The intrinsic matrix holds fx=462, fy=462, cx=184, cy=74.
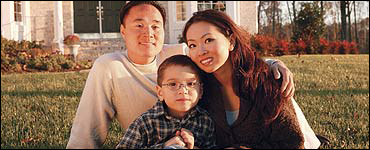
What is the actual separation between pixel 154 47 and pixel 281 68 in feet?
3.20

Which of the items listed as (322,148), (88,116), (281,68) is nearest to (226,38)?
(281,68)

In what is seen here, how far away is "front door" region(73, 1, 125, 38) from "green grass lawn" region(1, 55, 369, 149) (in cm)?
671

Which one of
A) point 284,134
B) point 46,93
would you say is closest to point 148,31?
point 284,134

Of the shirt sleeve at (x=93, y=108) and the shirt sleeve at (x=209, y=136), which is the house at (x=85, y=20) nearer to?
the shirt sleeve at (x=93, y=108)

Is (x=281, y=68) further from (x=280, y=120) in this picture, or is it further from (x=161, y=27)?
(x=161, y=27)

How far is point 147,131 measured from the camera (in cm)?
291

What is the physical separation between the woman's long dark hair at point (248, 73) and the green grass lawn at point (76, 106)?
1.28 m

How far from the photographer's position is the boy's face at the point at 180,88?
289 cm

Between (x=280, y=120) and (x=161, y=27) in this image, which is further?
(x=161, y=27)

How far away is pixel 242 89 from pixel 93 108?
45.0 inches

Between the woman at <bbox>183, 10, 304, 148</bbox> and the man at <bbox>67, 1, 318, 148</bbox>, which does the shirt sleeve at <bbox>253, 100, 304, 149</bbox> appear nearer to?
the woman at <bbox>183, 10, 304, 148</bbox>

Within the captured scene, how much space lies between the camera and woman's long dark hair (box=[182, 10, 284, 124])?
9.32ft

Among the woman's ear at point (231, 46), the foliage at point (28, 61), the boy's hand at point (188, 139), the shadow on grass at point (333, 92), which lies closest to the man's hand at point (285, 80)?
the woman's ear at point (231, 46)

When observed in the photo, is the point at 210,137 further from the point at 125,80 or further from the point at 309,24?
the point at 309,24
